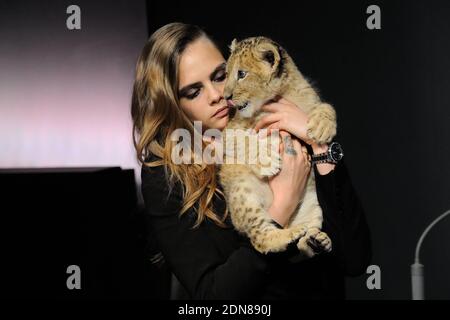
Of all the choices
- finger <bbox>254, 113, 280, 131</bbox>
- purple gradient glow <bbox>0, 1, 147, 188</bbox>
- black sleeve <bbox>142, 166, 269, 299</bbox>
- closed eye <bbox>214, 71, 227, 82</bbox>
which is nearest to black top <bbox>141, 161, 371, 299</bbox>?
black sleeve <bbox>142, 166, 269, 299</bbox>

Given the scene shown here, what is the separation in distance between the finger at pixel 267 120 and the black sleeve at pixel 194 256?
380 mm

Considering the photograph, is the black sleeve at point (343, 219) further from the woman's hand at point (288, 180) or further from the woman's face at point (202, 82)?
the woman's face at point (202, 82)

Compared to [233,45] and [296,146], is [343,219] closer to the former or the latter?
[296,146]

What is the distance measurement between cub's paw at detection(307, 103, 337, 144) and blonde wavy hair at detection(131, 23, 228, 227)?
0.40m

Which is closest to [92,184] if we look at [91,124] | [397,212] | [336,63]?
[91,124]

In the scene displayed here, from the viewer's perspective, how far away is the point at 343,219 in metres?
1.79

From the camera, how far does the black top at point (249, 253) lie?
65.8 inches

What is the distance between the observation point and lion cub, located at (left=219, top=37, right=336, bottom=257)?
1799 mm

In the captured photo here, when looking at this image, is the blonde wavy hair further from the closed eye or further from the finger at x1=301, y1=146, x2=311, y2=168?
the finger at x1=301, y1=146, x2=311, y2=168

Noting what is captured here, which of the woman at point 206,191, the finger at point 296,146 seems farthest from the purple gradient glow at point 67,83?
the finger at point 296,146

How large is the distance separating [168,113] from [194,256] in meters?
0.52

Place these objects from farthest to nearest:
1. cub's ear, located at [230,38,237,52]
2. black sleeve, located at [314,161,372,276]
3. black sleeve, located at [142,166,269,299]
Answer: cub's ear, located at [230,38,237,52] → black sleeve, located at [314,161,372,276] → black sleeve, located at [142,166,269,299]
